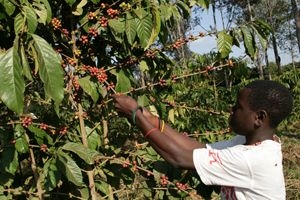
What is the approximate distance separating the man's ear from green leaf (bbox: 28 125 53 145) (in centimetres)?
84

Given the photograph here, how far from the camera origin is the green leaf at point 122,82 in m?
1.82

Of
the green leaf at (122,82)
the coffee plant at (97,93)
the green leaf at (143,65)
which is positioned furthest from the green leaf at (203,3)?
the green leaf at (122,82)

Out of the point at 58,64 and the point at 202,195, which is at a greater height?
the point at 58,64

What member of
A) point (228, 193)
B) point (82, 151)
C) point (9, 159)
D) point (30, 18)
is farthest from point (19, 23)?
point (228, 193)

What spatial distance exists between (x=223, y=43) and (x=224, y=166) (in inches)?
20.4

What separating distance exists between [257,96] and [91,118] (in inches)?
31.6

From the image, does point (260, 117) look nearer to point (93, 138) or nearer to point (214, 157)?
point (214, 157)

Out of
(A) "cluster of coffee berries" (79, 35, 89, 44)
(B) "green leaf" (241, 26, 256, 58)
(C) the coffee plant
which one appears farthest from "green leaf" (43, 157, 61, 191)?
(B) "green leaf" (241, 26, 256, 58)

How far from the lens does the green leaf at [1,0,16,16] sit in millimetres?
1410

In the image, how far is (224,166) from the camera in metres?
1.56

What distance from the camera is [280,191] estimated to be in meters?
1.63

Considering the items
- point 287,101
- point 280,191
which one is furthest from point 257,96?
point 280,191

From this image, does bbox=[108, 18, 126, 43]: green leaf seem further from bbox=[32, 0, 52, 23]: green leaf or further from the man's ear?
the man's ear

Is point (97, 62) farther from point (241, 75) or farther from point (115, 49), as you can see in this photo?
point (241, 75)
